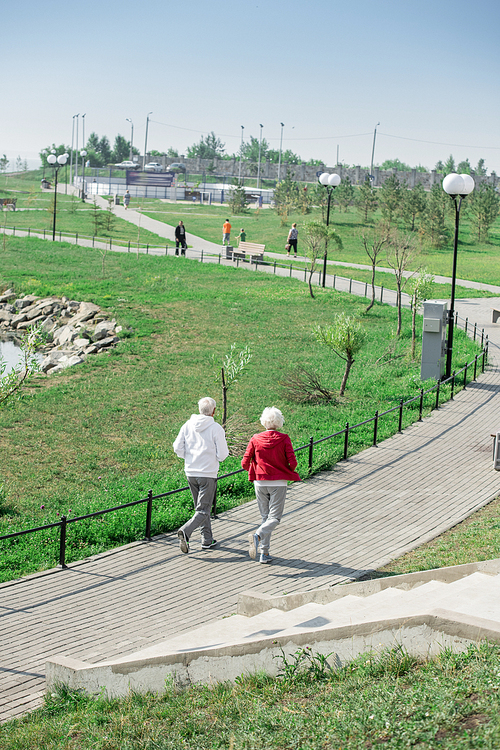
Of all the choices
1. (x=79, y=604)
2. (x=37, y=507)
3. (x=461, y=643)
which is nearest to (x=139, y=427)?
(x=37, y=507)

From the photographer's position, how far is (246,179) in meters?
114

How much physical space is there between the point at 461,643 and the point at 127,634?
318 cm

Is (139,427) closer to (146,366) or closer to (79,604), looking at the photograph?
(146,366)

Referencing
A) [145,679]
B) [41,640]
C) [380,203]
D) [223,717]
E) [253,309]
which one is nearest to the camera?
[223,717]

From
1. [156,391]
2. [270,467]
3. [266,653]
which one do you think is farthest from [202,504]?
[156,391]

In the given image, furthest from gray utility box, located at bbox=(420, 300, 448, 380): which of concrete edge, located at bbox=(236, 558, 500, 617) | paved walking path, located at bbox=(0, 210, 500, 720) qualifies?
concrete edge, located at bbox=(236, 558, 500, 617)

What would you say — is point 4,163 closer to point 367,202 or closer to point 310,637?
point 367,202

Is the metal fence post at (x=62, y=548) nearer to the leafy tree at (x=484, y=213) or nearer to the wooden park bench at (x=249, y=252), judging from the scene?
the wooden park bench at (x=249, y=252)

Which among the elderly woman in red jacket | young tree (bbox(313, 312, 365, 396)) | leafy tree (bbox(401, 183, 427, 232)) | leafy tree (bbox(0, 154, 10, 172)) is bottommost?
the elderly woman in red jacket

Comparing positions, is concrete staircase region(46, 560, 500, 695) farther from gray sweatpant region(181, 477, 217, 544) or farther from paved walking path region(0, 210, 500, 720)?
gray sweatpant region(181, 477, 217, 544)

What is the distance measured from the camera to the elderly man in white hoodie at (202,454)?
825cm

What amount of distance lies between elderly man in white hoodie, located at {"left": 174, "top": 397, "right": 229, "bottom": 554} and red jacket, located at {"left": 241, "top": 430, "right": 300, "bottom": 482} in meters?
0.39

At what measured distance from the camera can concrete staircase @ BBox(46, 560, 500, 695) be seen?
4.71 metres

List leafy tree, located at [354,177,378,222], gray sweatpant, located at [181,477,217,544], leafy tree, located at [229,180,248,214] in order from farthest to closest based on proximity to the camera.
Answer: leafy tree, located at [229,180,248,214], leafy tree, located at [354,177,378,222], gray sweatpant, located at [181,477,217,544]
